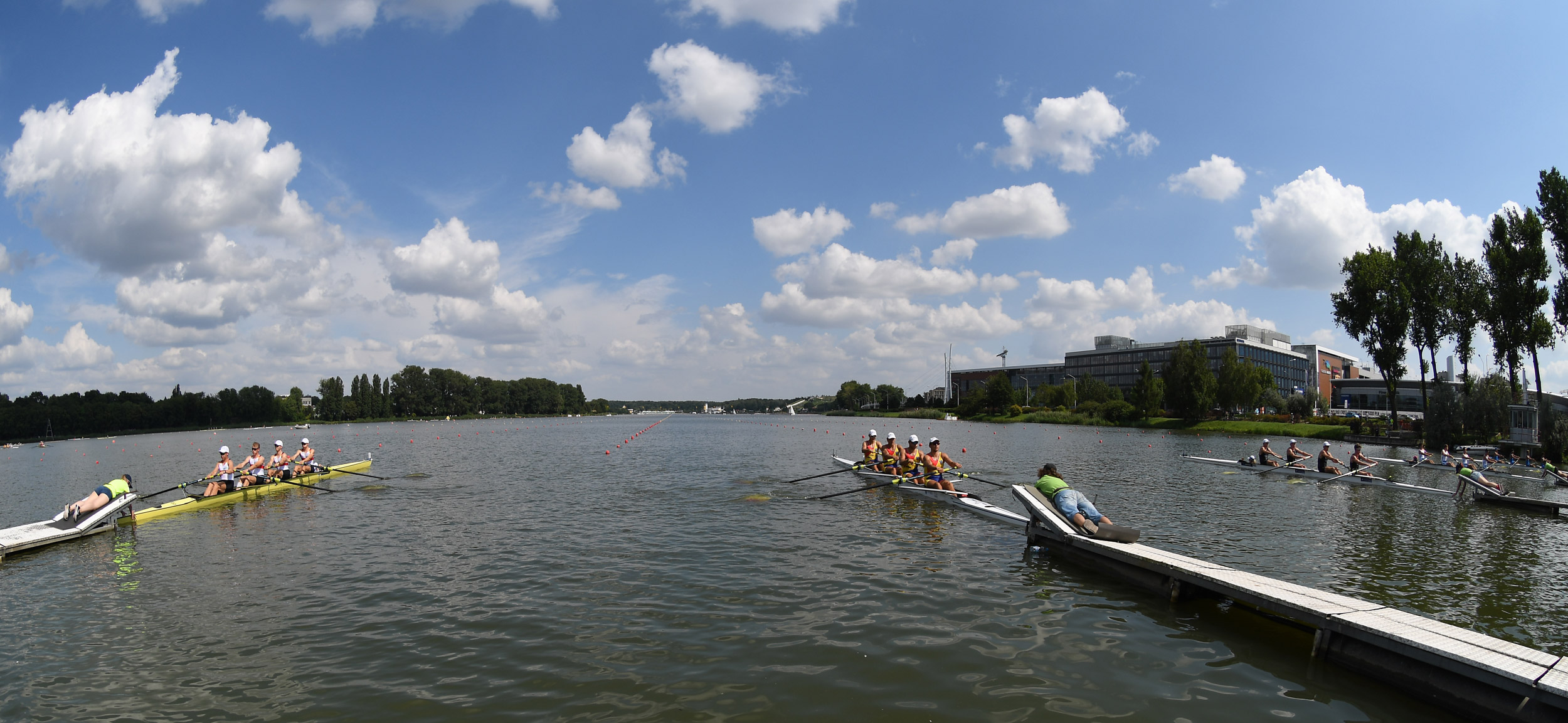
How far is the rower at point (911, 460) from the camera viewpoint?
23.5 m

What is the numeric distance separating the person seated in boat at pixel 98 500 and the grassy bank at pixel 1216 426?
67981mm

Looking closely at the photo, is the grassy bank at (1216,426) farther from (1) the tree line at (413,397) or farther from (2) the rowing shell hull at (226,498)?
(1) the tree line at (413,397)

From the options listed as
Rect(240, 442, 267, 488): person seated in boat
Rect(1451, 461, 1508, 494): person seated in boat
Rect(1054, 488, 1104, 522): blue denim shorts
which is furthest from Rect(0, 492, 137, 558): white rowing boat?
Rect(1451, 461, 1508, 494): person seated in boat

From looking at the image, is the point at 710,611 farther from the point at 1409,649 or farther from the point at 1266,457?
the point at 1266,457

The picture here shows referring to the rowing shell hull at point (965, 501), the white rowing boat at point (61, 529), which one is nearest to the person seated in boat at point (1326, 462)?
the rowing shell hull at point (965, 501)

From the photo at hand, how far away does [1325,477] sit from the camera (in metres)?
26.0

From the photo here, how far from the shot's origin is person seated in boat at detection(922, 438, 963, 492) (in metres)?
21.7

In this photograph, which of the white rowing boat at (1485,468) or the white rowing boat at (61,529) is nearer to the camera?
the white rowing boat at (61,529)

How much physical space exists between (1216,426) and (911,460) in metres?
60.1

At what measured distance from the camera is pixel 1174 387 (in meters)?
76.8

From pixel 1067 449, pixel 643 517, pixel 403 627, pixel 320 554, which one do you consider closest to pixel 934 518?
pixel 643 517

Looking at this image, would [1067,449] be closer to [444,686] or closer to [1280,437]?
[1280,437]

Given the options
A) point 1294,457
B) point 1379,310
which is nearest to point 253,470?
point 1294,457

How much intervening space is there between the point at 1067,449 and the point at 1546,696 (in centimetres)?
4144
